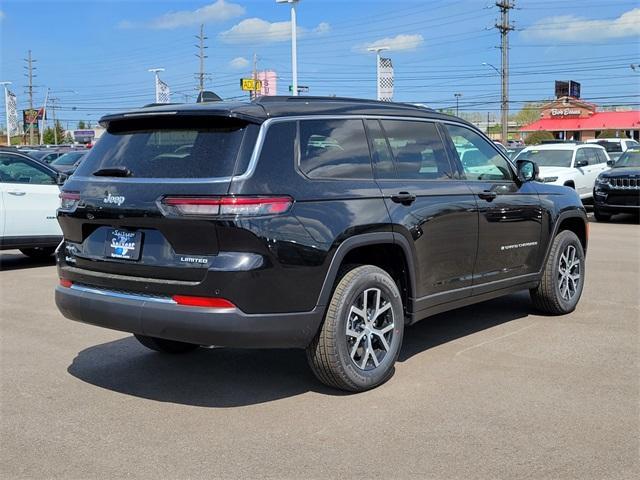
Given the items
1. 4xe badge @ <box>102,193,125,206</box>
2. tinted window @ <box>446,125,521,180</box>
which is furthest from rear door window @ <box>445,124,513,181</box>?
4xe badge @ <box>102,193,125,206</box>

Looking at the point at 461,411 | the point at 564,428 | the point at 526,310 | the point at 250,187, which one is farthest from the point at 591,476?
the point at 526,310

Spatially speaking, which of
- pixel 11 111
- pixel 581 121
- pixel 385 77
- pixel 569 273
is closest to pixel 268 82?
pixel 385 77

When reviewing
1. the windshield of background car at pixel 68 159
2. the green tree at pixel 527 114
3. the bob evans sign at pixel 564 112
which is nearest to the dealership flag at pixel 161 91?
the windshield of background car at pixel 68 159

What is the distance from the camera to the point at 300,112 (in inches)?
187

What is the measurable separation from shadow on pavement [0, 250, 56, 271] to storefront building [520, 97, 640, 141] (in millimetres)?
83359

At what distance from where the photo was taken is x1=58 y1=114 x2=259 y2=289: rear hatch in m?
4.25

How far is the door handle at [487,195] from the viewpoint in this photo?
19.6 feet

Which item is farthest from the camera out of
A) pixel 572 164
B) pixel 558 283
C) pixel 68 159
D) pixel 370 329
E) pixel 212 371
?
pixel 68 159

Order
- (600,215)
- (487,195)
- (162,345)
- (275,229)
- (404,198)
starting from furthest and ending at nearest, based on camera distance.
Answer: (600,215)
(487,195)
(162,345)
(404,198)
(275,229)

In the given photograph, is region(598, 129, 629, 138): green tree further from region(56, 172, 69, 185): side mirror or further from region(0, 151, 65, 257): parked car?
region(0, 151, 65, 257): parked car

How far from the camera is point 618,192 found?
16.5 meters

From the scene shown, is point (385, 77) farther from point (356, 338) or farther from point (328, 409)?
point (328, 409)

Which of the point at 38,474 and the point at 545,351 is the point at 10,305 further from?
the point at 545,351

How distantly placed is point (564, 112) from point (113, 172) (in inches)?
3905
